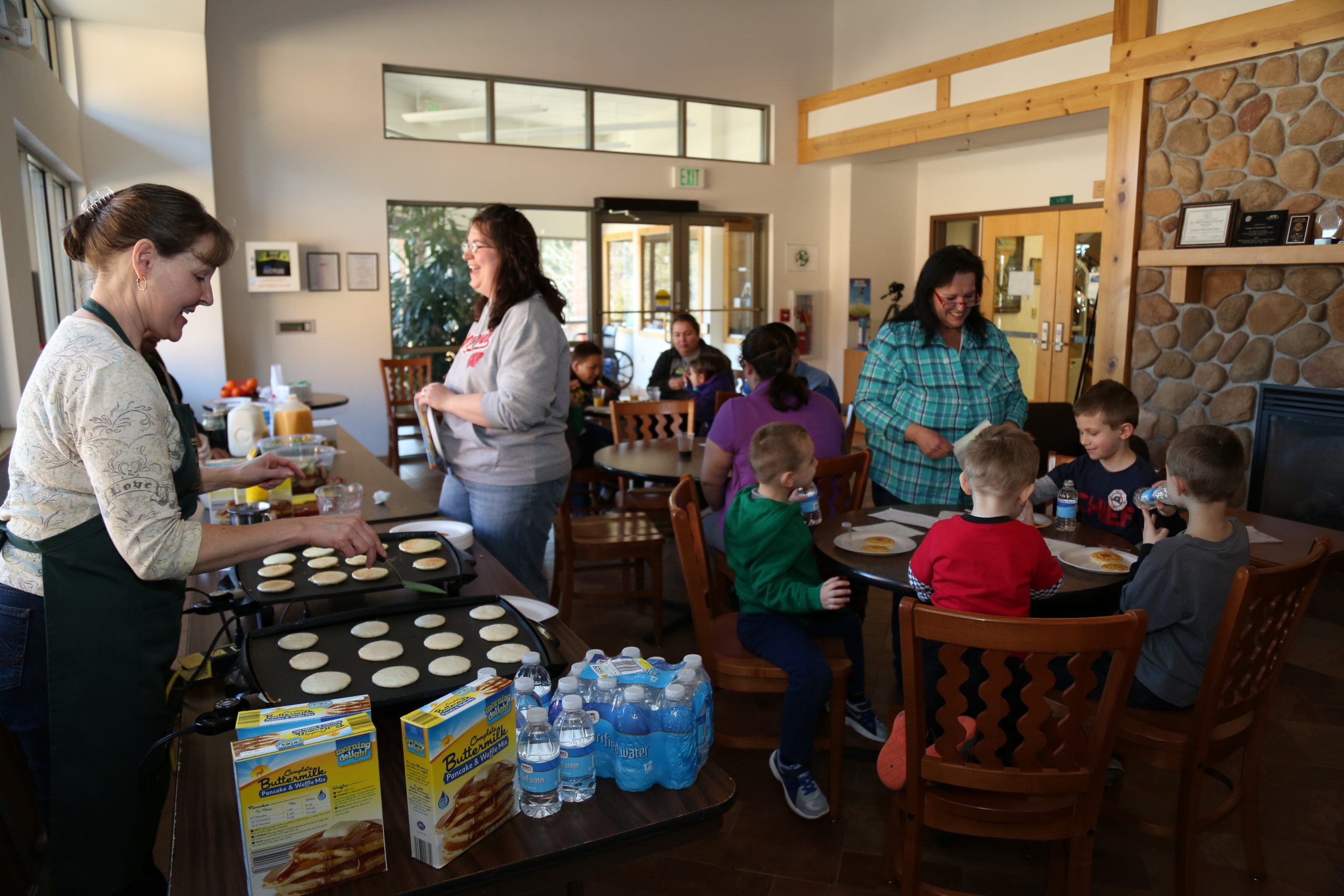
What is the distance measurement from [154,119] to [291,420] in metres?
4.36

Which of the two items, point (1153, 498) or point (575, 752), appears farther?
point (1153, 498)

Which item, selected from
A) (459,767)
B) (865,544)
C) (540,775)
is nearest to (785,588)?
(865,544)

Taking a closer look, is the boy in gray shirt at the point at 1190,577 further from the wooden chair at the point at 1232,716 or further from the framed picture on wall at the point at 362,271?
the framed picture on wall at the point at 362,271

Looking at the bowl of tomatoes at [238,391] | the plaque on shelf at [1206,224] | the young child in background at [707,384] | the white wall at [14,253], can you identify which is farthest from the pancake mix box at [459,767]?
the plaque on shelf at [1206,224]

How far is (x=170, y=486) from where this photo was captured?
132 cm

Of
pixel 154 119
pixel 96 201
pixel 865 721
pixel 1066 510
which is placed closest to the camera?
pixel 96 201

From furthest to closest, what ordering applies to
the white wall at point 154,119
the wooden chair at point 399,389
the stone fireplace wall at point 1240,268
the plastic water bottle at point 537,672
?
the wooden chair at point 399,389 < the white wall at point 154,119 < the stone fireplace wall at point 1240,268 < the plastic water bottle at point 537,672

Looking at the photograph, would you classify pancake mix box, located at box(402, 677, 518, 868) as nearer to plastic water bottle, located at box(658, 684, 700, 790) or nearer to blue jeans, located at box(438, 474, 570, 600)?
plastic water bottle, located at box(658, 684, 700, 790)

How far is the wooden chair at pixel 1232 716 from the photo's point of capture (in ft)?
6.19

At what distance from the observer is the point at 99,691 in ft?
4.47

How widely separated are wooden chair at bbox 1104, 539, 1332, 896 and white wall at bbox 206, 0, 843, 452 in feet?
22.4

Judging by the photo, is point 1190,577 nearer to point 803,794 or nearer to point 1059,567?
point 1059,567

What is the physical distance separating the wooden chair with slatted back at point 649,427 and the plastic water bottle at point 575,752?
3069 mm

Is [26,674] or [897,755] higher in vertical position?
[26,674]
